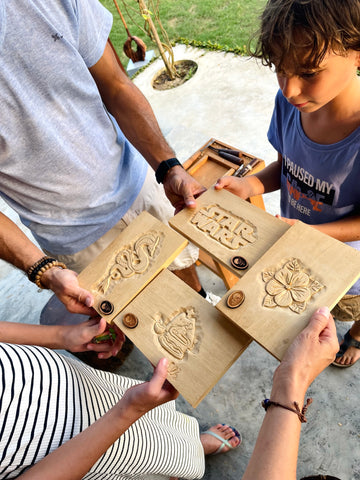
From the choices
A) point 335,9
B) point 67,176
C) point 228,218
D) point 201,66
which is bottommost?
point 201,66

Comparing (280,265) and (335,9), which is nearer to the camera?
(335,9)

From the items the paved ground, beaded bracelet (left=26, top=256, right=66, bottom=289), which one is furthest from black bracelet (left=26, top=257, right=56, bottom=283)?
the paved ground

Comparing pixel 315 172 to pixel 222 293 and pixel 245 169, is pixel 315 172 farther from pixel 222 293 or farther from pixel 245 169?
pixel 222 293

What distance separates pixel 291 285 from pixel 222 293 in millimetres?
1575

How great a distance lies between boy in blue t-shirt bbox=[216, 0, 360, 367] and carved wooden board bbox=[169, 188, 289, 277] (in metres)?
0.13

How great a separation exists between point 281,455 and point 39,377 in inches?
30.8

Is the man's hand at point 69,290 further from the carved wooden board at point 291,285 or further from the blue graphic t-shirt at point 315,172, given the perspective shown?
the blue graphic t-shirt at point 315,172

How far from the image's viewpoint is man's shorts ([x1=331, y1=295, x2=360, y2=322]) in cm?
164

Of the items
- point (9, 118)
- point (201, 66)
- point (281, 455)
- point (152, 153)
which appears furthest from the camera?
point (201, 66)

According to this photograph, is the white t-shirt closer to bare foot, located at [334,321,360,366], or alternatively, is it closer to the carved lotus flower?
the carved lotus flower

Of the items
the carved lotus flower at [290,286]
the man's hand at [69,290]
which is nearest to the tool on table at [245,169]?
the carved lotus flower at [290,286]

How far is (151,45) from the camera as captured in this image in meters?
6.16

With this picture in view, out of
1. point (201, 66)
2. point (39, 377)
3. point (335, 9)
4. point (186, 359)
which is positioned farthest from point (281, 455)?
point (201, 66)

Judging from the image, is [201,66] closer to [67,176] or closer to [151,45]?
[151,45]
